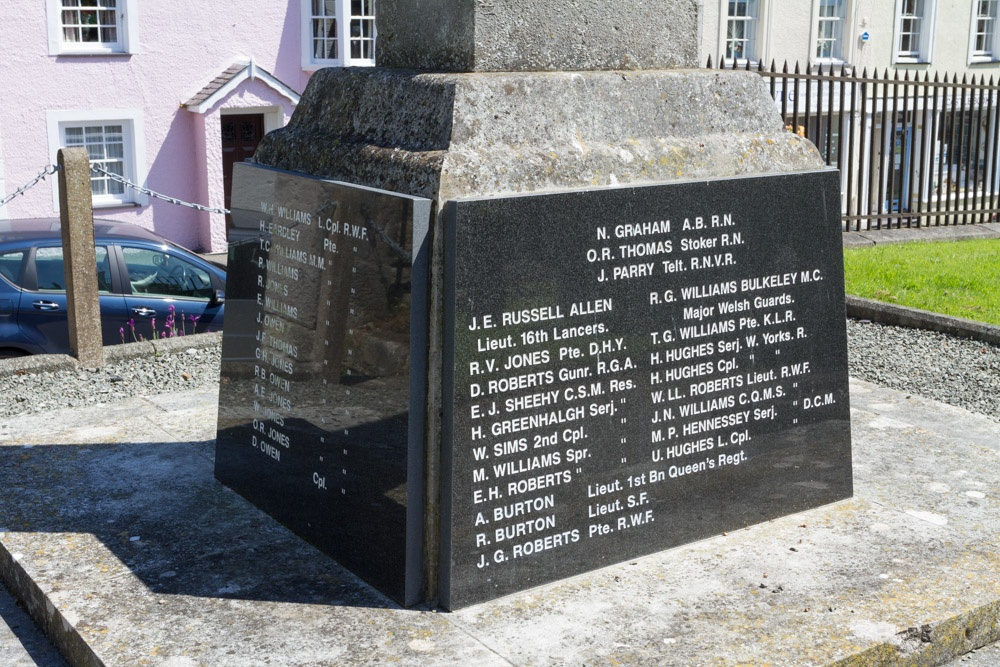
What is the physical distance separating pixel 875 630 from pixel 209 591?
7.60 ft

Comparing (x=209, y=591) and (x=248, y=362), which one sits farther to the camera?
(x=248, y=362)

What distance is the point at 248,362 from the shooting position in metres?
4.93

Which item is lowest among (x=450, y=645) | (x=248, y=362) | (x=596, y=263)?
(x=450, y=645)

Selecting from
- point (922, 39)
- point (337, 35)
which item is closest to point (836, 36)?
point (922, 39)

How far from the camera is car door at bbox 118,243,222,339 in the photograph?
376 inches

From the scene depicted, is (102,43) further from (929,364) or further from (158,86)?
(929,364)

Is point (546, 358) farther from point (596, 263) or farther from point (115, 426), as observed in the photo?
point (115, 426)

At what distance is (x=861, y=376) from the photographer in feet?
25.6

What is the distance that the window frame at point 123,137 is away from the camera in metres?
17.9

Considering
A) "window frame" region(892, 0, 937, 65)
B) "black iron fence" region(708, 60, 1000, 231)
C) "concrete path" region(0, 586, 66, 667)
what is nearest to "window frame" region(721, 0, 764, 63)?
"window frame" region(892, 0, 937, 65)

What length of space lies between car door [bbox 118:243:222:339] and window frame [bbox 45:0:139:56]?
9.35 metres

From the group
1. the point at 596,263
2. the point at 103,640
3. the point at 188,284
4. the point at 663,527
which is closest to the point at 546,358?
the point at 596,263

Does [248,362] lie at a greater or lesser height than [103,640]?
greater

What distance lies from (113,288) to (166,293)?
1.52 feet
